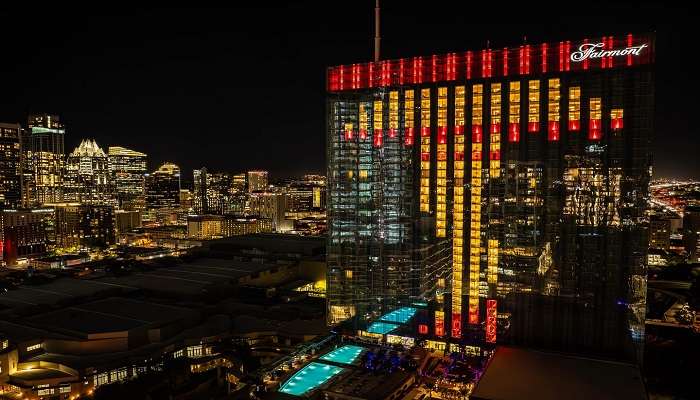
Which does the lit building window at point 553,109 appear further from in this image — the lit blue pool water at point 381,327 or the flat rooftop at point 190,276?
the flat rooftop at point 190,276

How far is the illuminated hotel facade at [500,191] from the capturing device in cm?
2809

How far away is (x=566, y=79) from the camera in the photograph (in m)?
29.7

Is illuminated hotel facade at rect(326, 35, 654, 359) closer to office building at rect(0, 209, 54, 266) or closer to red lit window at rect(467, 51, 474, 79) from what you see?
red lit window at rect(467, 51, 474, 79)

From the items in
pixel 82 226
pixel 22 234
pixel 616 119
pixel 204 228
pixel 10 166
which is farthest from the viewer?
pixel 204 228

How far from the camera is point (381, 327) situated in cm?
3425

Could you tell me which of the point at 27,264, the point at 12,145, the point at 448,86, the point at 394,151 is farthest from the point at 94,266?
the point at 448,86

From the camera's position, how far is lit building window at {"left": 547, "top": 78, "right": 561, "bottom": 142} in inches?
1183

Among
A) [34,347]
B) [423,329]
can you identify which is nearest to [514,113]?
[423,329]

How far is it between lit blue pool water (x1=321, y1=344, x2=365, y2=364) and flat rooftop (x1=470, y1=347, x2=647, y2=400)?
349 inches

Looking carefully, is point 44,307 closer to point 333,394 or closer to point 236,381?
point 236,381

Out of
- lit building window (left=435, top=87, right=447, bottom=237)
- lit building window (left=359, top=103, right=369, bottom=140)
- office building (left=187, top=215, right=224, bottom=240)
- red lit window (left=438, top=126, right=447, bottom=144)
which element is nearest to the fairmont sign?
lit building window (left=435, top=87, right=447, bottom=237)

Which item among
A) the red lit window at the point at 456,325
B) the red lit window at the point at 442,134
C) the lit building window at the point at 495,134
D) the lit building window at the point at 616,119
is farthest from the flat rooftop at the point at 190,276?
the lit building window at the point at 616,119

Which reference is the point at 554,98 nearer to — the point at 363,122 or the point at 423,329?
the point at 363,122

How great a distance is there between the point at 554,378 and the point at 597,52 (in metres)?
18.3
